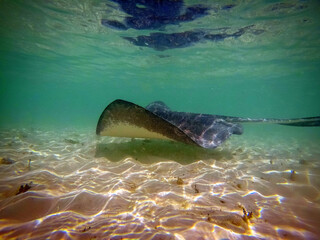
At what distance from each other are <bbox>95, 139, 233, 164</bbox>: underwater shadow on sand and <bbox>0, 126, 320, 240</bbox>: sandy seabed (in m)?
0.07

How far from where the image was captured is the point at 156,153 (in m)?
5.70

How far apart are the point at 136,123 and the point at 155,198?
178 cm

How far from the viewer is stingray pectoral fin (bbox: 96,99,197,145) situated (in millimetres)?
3982

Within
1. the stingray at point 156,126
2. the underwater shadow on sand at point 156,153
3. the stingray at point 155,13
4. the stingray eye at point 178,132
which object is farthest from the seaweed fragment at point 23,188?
the stingray at point 155,13

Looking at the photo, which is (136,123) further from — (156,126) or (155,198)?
(155,198)

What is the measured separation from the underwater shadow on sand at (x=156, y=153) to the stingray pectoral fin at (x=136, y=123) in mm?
1211

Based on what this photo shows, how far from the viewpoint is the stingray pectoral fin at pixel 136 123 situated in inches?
157

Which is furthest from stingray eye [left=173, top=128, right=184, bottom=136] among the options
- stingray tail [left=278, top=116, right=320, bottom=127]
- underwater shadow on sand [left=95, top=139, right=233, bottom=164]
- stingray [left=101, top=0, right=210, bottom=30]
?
stingray [left=101, top=0, right=210, bottom=30]

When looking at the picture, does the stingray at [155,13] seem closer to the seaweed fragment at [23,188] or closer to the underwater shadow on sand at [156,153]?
the underwater shadow on sand at [156,153]

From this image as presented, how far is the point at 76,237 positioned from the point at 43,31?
1929 cm

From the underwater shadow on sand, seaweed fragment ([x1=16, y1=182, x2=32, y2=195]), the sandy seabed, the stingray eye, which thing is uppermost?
the stingray eye

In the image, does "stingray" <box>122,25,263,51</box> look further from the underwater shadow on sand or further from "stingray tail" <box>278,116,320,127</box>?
the underwater shadow on sand

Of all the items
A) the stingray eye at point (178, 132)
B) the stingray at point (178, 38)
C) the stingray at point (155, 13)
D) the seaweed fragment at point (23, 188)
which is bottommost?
the seaweed fragment at point (23, 188)

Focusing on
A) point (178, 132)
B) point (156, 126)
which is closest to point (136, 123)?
point (156, 126)
